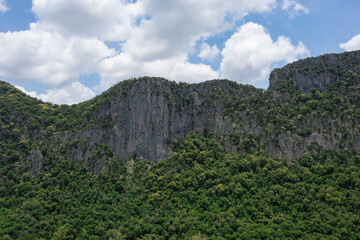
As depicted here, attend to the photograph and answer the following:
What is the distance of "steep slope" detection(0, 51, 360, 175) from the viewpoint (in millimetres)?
82250

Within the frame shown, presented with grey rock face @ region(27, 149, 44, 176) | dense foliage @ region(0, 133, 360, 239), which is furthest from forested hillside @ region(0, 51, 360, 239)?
grey rock face @ region(27, 149, 44, 176)

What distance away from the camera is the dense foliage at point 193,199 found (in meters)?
58.0

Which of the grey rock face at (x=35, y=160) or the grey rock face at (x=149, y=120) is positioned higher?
the grey rock face at (x=149, y=120)

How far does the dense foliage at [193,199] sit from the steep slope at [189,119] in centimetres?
509

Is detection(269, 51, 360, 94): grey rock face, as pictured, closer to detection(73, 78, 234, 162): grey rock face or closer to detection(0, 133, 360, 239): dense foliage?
detection(73, 78, 234, 162): grey rock face

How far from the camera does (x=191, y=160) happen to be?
271 ft

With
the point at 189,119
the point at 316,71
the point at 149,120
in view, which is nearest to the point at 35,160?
the point at 149,120

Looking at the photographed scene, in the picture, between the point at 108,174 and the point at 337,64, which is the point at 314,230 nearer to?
the point at 108,174

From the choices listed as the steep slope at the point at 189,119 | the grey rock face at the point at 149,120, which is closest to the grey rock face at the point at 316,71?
the steep slope at the point at 189,119

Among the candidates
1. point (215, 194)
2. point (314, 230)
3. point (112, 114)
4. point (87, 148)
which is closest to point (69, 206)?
point (87, 148)

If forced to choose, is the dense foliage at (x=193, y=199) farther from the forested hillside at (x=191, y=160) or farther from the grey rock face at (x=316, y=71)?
the grey rock face at (x=316, y=71)

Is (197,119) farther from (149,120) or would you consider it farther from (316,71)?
(316,71)

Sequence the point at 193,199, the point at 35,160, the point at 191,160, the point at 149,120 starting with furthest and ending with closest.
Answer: the point at 149,120, the point at 191,160, the point at 35,160, the point at 193,199

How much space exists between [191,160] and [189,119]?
64.4 feet
